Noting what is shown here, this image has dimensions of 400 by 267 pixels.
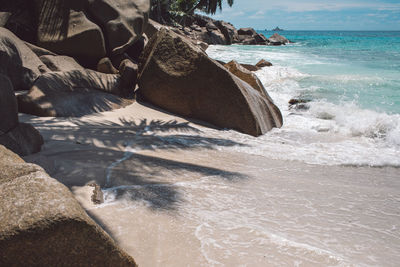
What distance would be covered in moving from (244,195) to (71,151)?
1.89 metres

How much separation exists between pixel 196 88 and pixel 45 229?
5.29 m

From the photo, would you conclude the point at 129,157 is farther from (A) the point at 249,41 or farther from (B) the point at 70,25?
(A) the point at 249,41

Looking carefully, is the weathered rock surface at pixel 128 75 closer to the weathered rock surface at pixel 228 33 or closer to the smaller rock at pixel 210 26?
the weathered rock surface at pixel 228 33

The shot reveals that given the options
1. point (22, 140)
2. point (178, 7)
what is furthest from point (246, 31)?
point (22, 140)

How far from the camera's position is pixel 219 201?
9.92ft

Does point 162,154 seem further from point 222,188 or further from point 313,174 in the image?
point 313,174

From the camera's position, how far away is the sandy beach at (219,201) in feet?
7.53

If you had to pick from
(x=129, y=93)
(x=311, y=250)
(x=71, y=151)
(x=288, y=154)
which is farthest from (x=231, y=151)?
(x=129, y=93)

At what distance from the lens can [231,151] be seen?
4926mm

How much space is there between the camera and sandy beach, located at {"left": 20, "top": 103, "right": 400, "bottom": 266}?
2295 mm

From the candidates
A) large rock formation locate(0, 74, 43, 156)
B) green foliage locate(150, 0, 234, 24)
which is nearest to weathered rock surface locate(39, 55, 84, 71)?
large rock formation locate(0, 74, 43, 156)

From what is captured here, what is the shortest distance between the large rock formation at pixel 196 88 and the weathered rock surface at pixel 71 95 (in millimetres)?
782

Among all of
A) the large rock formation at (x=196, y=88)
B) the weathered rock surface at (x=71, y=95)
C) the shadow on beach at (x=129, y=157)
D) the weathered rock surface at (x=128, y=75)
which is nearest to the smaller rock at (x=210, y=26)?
the weathered rock surface at (x=128, y=75)

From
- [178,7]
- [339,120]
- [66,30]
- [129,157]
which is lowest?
[339,120]
